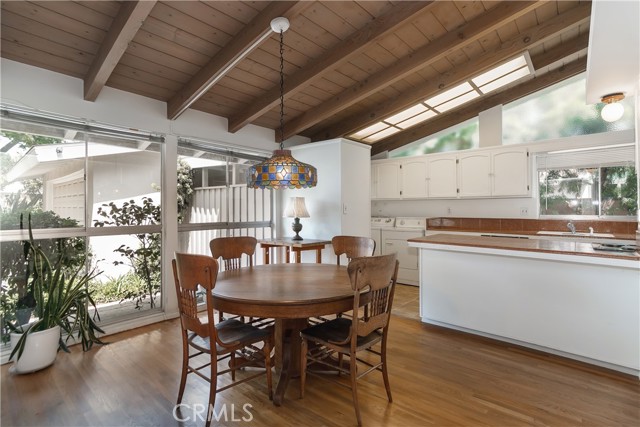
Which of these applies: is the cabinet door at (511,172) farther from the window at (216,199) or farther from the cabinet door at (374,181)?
Answer: the window at (216,199)

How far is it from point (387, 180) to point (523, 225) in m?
2.23

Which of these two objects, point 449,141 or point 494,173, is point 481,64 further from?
point 449,141

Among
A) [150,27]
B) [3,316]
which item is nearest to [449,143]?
[150,27]

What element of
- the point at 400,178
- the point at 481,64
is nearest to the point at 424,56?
the point at 481,64

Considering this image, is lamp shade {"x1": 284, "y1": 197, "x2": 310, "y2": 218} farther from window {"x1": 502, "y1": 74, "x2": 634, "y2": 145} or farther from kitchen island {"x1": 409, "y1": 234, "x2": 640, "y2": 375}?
window {"x1": 502, "y1": 74, "x2": 634, "y2": 145}

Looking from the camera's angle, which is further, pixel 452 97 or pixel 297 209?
pixel 452 97

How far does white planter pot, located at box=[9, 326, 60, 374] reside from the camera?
7.47 feet

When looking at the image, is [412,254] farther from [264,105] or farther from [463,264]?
[264,105]

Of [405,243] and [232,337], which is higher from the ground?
[405,243]

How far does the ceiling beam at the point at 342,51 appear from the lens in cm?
262

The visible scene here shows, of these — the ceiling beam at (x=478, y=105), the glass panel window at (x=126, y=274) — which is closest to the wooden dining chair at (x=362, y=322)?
the glass panel window at (x=126, y=274)

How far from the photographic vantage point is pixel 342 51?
300cm

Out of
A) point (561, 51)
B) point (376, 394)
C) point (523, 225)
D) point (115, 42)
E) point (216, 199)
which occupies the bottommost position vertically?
point (376, 394)

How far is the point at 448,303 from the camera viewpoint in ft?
10.0
